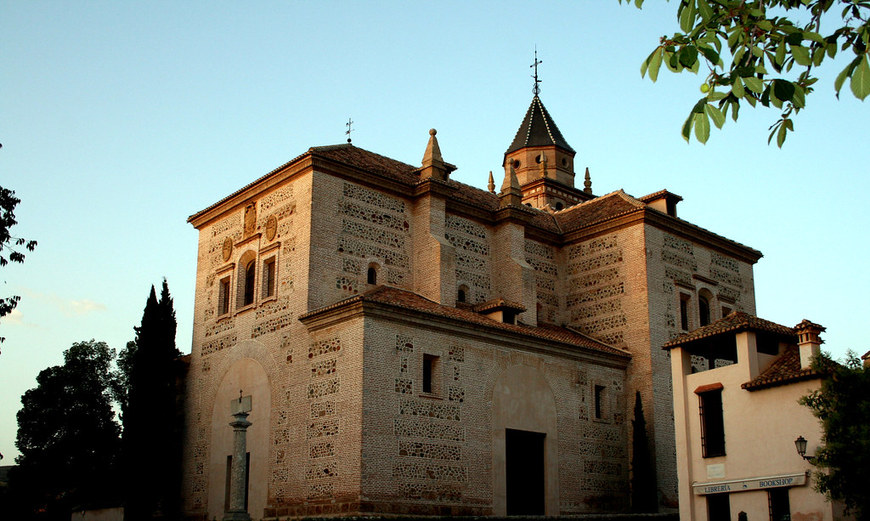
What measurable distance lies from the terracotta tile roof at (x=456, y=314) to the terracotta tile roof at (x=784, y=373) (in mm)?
6732

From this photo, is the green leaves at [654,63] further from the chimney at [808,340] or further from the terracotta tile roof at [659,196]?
the terracotta tile roof at [659,196]

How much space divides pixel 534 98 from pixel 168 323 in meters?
23.6

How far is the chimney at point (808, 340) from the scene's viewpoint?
18.0m

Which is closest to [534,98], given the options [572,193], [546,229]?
[572,193]

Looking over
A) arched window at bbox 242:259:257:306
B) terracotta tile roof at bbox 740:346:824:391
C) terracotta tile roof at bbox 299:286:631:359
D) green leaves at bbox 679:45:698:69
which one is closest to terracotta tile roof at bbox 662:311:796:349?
terracotta tile roof at bbox 740:346:824:391

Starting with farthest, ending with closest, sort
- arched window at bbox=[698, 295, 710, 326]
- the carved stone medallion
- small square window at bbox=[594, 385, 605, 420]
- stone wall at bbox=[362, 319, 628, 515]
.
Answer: arched window at bbox=[698, 295, 710, 326], small square window at bbox=[594, 385, 605, 420], the carved stone medallion, stone wall at bbox=[362, 319, 628, 515]

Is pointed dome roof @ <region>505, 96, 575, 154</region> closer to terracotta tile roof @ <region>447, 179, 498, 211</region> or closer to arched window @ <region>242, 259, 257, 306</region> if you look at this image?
terracotta tile roof @ <region>447, 179, 498, 211</region>

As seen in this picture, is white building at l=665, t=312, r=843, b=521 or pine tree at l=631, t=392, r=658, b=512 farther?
pine tree at l=631, t=392, r=658, b=512

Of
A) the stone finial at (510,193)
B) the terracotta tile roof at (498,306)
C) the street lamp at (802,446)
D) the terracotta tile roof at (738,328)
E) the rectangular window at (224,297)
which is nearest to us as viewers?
the street lamp at (802,446)

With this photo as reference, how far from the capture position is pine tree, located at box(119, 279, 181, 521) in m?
24.9

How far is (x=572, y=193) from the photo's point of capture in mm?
40875

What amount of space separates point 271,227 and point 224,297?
3.35m

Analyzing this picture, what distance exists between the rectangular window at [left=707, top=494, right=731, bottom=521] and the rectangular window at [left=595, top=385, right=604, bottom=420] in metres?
6.67

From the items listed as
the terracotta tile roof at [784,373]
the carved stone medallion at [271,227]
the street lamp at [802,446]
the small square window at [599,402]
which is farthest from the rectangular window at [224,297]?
the street lamp at [802,446]
